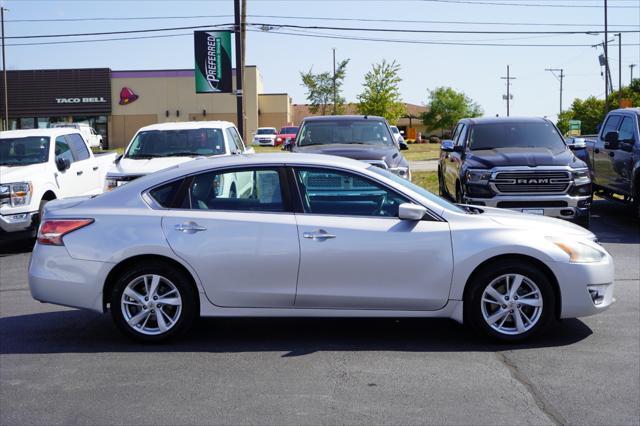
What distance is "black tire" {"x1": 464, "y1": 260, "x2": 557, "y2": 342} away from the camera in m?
6.60

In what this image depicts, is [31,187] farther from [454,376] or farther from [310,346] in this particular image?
[454,376]

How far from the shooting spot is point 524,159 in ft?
41.2

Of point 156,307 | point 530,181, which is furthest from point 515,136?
point 156,307

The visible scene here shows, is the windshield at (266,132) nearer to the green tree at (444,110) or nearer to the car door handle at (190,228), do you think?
the green tree at (444,110)

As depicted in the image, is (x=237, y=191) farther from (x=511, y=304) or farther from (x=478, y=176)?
(x=478, y=176)

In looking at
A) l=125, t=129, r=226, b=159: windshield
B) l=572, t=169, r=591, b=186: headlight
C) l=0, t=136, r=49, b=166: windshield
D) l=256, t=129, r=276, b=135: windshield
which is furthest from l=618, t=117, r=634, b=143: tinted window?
l=256, t=129, r=276, b=135: windshield

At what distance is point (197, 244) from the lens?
21.7 ft

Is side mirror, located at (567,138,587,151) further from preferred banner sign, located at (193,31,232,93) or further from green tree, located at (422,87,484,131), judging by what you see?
green tree, located at (422,87,484,131)

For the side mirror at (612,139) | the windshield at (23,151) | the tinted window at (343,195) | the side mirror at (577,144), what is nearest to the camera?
the tinted window at (343,195)

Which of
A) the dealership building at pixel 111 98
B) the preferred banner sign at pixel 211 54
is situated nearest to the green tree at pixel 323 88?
the dealership building at pixel 111 98

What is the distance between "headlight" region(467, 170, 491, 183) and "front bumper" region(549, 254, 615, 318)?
19.2 feet

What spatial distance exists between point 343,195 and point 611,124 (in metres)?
10.6

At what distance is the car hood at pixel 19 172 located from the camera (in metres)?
12.5

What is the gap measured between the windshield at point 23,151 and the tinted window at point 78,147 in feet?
2.49
